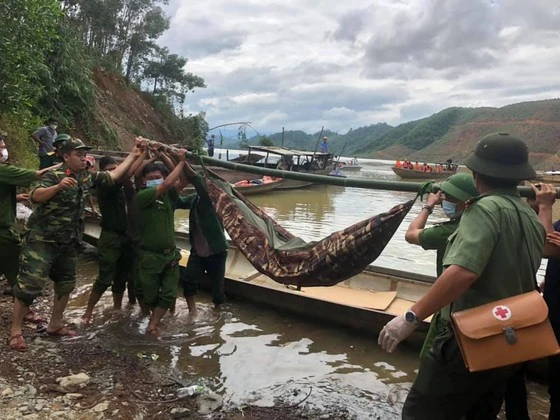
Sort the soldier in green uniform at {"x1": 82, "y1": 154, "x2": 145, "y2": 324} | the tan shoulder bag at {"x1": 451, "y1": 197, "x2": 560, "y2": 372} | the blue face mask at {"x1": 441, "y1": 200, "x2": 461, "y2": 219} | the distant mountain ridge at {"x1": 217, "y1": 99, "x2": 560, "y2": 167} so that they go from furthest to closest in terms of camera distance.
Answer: the distant mountain ridge at {"x1": 217, "y1": 99, "x2": 560, "y2": 167}, the soldier in green uniform at {"x1": 82, "y1": 154, "x2": 145, "y2": 324}, the blue face mask at {"x1": 441, "y1": 200, "x2": 461, "y2": 219}, the tan shoulder bag at {"x1": 451, "y1": 197, "x2": 560, "y2": 372}

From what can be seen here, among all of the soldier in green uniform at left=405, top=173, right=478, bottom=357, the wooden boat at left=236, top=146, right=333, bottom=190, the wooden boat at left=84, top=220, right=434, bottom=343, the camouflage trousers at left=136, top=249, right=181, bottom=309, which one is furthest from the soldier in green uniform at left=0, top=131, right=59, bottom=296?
the wooden boat at left=236, top=146, right=333, bottom=190

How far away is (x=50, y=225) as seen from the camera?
162 inches

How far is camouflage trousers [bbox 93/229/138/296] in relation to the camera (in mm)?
5051

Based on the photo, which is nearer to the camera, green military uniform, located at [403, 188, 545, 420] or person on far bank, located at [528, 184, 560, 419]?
green military uniform, located at [403, 188, 545, 420]

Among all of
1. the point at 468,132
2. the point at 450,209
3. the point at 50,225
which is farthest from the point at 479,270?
the point at 468,132

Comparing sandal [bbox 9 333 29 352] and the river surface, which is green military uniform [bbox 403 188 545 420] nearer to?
the river surface

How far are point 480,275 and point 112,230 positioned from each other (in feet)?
13.5

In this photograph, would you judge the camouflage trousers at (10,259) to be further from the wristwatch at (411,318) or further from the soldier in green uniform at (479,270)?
the wristwatch at (411,318)

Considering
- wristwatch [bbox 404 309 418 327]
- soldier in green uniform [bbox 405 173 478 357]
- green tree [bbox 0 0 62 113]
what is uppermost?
green tree [bbox 0 0 62 113]

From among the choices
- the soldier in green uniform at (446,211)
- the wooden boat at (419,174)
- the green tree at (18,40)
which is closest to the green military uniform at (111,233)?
the soldier in green uniform at (446,211)

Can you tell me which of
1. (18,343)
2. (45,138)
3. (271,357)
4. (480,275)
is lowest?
(271,357)

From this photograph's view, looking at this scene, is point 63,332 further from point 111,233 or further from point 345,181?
point 345,181

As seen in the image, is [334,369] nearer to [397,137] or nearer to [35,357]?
[35,357]

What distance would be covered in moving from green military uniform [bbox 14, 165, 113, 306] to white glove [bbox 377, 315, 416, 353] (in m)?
3.15
